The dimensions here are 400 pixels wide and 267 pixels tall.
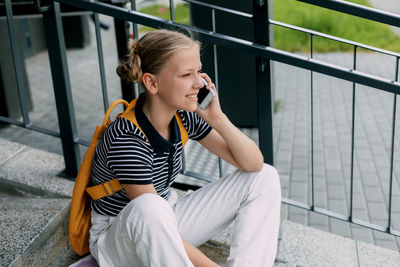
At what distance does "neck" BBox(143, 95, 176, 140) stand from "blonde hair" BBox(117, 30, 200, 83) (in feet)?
0.36

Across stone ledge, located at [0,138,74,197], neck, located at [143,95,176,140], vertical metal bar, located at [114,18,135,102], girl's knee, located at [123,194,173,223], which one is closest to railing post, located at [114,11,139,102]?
vertical metal bar, located at [114,18,135,102]

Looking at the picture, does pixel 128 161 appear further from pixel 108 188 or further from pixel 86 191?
pixel 86 191

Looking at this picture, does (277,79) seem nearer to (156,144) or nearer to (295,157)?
(295,157)

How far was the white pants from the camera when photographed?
180 centimetres

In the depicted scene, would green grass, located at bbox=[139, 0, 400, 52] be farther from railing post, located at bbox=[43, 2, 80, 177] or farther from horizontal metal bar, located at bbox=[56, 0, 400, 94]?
horizontal metal bar, located at bbox=[56, 0, 400, 94]

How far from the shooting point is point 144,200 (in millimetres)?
1821

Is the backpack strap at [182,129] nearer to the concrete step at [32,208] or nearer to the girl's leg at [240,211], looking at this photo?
the girl's leg at [240,211]

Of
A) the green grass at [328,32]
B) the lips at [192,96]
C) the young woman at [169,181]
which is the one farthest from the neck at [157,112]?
the green grass at [328,32]

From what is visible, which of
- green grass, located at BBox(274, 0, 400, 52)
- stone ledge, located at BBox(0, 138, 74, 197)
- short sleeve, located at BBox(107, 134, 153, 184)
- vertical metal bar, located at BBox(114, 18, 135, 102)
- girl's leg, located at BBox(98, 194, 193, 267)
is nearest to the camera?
girl's leg, located at BBox(98, 194, 193, 267)

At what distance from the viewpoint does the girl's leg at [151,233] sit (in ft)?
5.86

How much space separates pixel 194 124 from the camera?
2258 millimetres

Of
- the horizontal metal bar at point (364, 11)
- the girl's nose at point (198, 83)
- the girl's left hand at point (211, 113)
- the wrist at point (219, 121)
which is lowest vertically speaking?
the wrist at point (219, 121)

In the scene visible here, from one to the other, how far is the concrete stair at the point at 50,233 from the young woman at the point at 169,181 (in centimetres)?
29

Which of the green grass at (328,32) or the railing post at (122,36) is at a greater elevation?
the railing post at (122,36)
